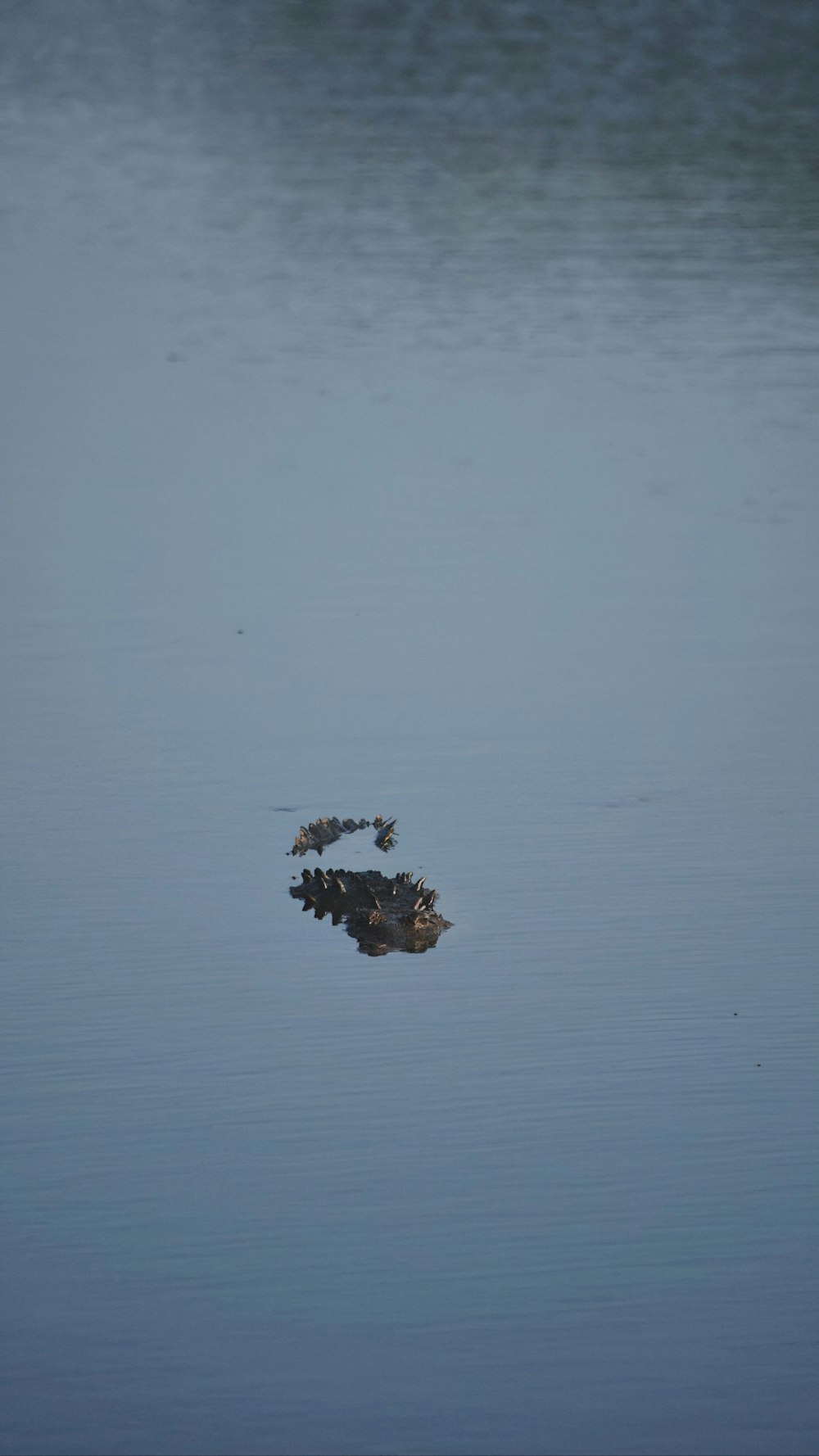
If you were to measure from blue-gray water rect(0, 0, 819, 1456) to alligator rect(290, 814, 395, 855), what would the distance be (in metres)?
0.07

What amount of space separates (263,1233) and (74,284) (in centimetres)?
1291

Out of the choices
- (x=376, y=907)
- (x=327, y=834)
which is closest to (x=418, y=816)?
(x=327, y=834)

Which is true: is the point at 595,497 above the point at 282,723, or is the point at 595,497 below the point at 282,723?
above

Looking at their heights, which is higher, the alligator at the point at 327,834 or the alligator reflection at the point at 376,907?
the alligator at the point at 327,834

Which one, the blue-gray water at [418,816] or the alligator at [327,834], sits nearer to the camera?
the blue-gray water at [418,816]

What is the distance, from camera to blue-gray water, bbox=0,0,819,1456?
4820mm

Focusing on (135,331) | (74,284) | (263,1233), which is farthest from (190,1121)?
(74,284)

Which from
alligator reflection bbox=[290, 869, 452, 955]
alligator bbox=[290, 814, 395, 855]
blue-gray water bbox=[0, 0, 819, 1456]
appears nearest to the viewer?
blue-gray water bbox=[0, 0, 819, 1456]

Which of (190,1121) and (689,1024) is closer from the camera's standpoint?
(190,1121)

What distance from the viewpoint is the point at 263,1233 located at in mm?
5258

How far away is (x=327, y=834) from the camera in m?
8.00

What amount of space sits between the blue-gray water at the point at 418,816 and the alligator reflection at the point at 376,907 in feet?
0.40

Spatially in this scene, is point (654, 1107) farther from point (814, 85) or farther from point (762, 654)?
point (814, 85)

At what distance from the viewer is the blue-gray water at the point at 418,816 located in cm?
482
